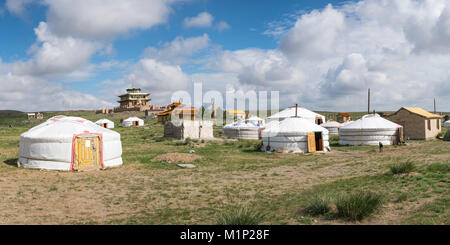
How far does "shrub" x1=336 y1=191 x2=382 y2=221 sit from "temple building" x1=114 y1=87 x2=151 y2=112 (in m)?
71.9

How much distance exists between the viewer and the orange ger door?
39.3 feet

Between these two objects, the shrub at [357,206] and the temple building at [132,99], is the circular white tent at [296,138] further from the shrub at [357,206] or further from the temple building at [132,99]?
the temple building at [132,99]

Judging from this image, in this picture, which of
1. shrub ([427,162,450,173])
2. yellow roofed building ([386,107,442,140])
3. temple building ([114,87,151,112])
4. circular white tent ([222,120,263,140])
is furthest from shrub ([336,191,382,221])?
temple building ([114,87,151,112])

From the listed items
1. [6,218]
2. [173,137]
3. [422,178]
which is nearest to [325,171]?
[422,178]

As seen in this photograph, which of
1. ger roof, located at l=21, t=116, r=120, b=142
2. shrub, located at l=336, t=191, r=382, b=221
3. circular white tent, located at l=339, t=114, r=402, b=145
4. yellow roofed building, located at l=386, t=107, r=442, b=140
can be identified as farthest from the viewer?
yellow roofed building, located at l=386, t=107, r=442, b=140

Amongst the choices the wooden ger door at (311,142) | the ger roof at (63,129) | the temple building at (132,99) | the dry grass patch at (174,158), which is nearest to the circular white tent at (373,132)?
the wooden ger door at (311,142)

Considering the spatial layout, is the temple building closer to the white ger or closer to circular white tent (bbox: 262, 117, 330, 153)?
the white ger

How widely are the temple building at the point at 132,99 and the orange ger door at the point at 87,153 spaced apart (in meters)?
63.1

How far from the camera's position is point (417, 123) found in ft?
80.3

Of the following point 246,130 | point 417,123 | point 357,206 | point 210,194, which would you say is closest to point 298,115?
point 246,130

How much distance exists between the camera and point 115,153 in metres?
13.2

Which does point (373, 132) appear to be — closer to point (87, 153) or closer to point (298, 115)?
point (298, 115)
